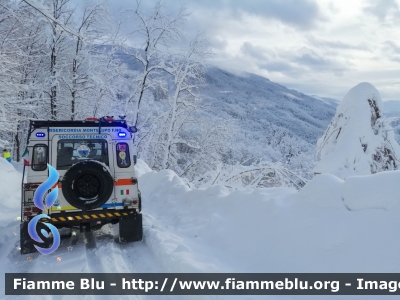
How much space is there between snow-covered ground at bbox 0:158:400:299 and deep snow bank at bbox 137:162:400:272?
0.5 inches

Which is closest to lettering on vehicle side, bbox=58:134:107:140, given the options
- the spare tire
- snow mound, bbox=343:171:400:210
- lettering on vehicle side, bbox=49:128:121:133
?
lettering on vehicle side, bbox=49:128:121:133

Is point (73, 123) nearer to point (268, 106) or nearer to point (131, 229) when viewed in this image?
point (131, 229)

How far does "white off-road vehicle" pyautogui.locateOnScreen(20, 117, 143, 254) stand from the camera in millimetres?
6664

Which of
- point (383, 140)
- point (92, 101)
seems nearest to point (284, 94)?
point (92, 101)

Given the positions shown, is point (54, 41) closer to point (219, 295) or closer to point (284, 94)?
point (219, 295)

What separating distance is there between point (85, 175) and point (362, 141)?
9093 mm

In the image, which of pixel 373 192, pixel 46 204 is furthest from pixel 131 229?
pixel 373 192

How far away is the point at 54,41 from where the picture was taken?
24.4m

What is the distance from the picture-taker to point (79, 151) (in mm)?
7203

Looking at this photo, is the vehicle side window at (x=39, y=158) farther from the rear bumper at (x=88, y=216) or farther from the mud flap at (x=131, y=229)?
the mud flap at (x=131, y=229)

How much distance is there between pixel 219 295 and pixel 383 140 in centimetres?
918

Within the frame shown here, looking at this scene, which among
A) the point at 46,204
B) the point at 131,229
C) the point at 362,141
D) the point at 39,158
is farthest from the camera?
the point at 362,141

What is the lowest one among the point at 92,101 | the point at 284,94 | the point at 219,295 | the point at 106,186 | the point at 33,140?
the point at 219,295

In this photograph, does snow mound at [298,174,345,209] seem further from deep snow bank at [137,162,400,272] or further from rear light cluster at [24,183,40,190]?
rear light cluster at [24,183,40,190]
